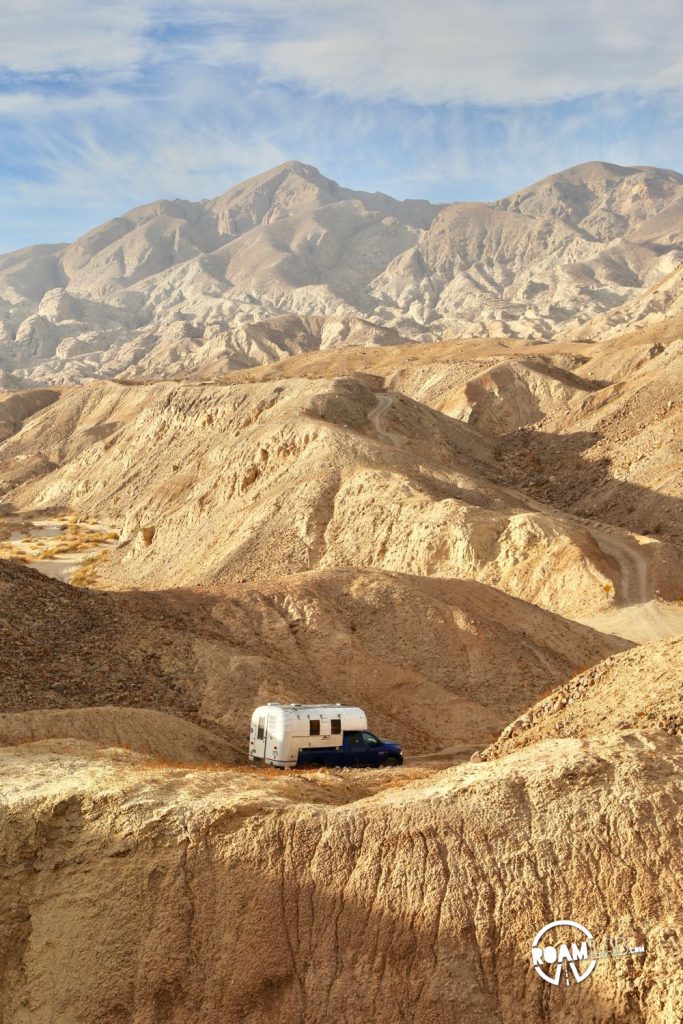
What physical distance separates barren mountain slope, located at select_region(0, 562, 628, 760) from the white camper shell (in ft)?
5.37

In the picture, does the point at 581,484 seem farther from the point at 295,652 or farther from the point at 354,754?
the point at 354,754

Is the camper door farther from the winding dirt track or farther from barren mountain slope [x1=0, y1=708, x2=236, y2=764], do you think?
the winding dirt track

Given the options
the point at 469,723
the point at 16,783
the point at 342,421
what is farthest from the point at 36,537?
the point at 16,783

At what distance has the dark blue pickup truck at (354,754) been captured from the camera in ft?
62.1

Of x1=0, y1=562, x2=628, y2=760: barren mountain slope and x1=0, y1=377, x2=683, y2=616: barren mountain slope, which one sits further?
x1=0, y1=377, x2=683, y2=616: barren mountain slope

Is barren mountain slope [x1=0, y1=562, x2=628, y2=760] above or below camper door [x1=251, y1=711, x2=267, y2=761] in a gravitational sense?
above

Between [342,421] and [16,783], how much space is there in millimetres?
44871

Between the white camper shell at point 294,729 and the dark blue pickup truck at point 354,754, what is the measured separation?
0.32 ft

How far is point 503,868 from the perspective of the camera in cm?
1001

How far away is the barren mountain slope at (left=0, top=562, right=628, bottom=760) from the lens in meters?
22.7

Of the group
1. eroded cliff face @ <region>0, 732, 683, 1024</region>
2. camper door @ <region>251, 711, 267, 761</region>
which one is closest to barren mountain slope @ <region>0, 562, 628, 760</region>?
camper door @ <region>251, 711, 267, 761</region>

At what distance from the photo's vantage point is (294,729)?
18.8 meters
